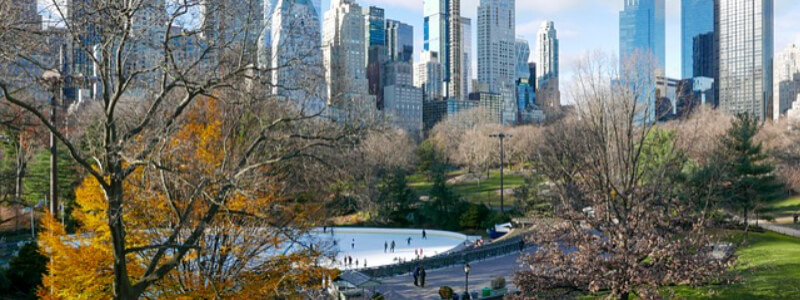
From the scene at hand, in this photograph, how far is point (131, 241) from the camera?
1351cm

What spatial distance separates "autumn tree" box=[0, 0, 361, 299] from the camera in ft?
26.4

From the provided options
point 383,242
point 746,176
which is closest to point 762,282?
point 746,176

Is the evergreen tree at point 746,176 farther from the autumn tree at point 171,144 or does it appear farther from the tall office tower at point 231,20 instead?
the tall office tower at point 231,20

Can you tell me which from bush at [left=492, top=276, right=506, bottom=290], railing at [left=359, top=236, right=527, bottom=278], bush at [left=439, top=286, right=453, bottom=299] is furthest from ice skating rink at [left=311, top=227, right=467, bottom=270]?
bush at [left=492, top=276, right=506, bottom=290]

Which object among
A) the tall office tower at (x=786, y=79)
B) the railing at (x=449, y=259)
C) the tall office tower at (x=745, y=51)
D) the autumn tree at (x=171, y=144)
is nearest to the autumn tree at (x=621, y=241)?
the autumn tree at (x=171, y=144)

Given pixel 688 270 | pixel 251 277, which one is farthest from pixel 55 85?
pixel 688 270

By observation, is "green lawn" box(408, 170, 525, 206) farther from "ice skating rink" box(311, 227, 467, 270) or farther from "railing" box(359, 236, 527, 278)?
"railing" box(359, 236, 527, 278)

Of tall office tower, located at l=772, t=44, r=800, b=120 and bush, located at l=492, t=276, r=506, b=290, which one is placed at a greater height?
tall office tower, located at l=772, t=44, r=800, b=120

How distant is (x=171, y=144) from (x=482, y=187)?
2025 inches

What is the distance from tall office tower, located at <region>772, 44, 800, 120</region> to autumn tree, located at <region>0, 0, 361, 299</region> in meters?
145

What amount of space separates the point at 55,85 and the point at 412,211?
39.0 metres

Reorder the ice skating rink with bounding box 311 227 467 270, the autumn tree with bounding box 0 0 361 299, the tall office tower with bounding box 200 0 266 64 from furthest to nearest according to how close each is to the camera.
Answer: the ice skating rink with bounding box 311 227 467 270, the tall office tower with bounding box 200 0 266 64, the autumn tree with bounding box 0 0 361 299

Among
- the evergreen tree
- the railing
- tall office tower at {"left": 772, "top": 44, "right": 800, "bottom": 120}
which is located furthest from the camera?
tall office tower at {"left": 772, "top": 44, "right": 800, "bottom": 120}

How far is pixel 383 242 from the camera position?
1601 inches
